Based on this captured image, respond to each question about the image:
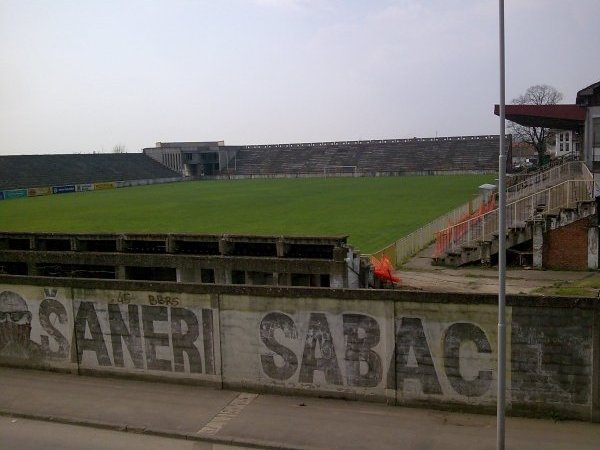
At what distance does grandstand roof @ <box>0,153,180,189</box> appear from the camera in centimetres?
7531

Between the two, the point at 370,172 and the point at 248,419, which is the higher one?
the point at 370,172

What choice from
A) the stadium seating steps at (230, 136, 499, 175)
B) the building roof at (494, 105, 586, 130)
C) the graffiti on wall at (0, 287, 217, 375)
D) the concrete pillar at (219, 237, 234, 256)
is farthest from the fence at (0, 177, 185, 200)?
the graffiti on wall at (0, 287, 217, 375)

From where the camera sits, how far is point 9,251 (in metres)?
A: 24.3

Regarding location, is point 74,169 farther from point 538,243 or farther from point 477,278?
point 477,278

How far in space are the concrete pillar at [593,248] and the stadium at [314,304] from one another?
4 cm

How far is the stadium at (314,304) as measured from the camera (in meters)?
11.9

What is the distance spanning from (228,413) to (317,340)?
2.42 meters

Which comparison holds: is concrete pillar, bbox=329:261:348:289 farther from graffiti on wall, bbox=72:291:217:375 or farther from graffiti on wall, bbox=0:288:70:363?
graffiti on wall, bbox=0:288:70:363

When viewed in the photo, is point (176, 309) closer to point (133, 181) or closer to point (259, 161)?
point (133, 181)

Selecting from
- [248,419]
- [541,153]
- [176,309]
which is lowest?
[248,419]

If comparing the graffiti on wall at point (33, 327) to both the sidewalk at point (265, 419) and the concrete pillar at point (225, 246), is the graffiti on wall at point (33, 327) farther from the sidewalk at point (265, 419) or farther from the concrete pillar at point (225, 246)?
the concrete pillar at point (225, 246)

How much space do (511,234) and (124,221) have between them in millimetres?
24838

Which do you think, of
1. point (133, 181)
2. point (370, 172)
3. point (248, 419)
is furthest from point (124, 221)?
point (370, 172)

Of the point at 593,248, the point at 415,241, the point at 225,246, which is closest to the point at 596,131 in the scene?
the point at 593,248
